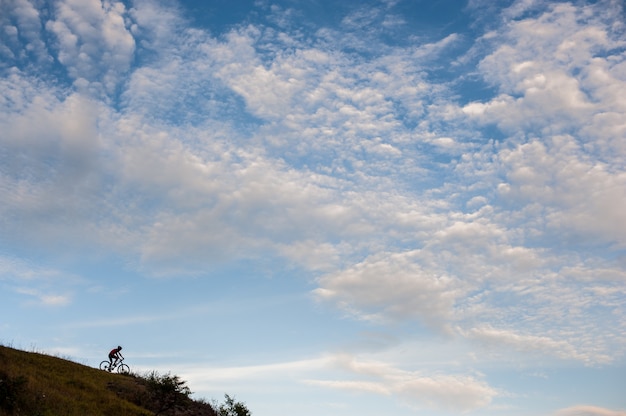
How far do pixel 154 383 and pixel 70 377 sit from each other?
6807 millimetres

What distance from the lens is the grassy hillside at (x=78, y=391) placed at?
98.3ft

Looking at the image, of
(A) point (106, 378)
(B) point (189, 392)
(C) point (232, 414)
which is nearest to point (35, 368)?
(A) point (106, 378)

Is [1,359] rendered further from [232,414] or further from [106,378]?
[232,414]

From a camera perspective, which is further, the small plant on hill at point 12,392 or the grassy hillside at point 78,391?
the grassy hillside at point 78,391

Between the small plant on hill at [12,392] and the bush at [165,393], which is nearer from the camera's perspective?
the small plant on hill at [12,392]

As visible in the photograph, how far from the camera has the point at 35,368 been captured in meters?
37.8

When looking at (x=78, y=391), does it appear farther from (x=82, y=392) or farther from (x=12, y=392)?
(x=12, y=392)

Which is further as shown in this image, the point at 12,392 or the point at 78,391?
the point at 78,391

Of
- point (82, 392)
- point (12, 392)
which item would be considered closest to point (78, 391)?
point (82, 392)

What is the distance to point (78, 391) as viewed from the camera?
118 ft

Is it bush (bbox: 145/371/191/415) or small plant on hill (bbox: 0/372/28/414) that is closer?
small plant on hill (bbox: 0/372/28/414)

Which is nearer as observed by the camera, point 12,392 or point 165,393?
point 12,392

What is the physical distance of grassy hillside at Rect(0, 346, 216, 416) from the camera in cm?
2995

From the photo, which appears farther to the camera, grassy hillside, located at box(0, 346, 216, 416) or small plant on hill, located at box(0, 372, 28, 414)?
grassy hillside, located at box(0, 346, 216, 416)
